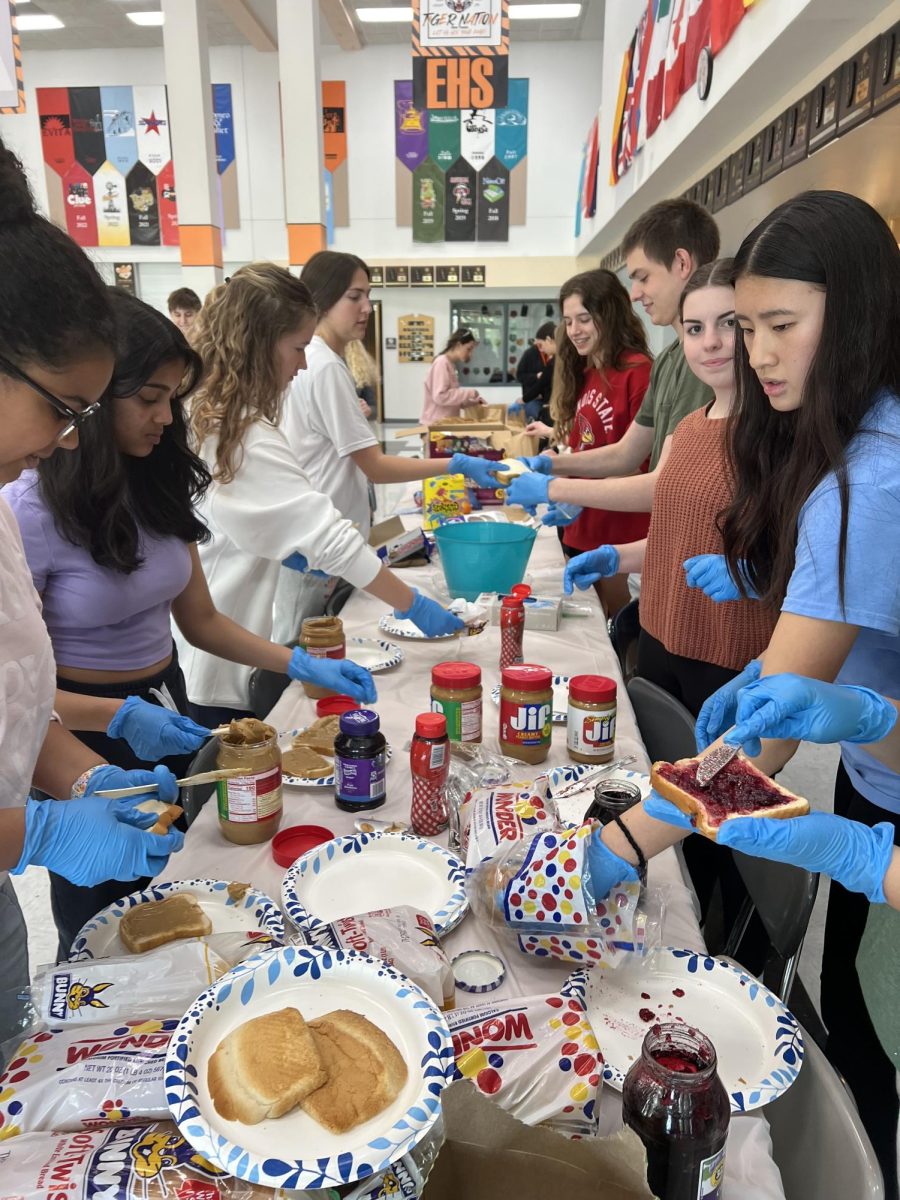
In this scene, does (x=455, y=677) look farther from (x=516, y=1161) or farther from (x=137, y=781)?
(x=516, y=1161)

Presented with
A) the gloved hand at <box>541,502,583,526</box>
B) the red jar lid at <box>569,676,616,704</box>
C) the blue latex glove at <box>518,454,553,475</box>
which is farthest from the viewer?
the blue latex glove at <box>518,454,553,475</box>

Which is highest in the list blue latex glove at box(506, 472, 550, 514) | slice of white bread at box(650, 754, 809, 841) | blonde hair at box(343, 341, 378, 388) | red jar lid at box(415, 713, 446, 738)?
blonde hair at box(343, 341, 378, 388)

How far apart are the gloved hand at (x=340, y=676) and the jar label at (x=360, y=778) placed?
14.2 inches

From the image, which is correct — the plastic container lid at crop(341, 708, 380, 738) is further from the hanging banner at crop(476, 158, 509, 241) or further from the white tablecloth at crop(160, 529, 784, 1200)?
the hanging banner at crop(476, 158, 509, 241)

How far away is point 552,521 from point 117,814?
242cm

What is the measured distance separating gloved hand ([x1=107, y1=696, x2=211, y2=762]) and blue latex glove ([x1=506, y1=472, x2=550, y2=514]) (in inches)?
70.3

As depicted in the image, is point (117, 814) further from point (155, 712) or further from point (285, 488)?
point (285, 488)

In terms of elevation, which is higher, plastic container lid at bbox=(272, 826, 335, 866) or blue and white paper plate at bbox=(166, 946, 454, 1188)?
blue and white paper plate at bbox=(166, 946, 454, 1188)

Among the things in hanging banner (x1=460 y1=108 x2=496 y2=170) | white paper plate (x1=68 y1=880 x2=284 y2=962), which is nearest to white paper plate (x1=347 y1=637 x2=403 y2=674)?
white paper plate (x1=68 y1=880 x2=284 y2=962)

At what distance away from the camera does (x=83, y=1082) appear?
0.80 m

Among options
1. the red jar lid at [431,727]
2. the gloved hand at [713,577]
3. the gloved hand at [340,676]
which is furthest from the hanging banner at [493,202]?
the red jar lid at [431,727]

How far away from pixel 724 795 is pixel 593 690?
518 mm

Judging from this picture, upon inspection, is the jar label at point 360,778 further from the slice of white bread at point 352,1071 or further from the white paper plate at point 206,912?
the slice of white bread at point 352,1071

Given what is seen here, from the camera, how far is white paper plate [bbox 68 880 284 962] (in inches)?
45.4
